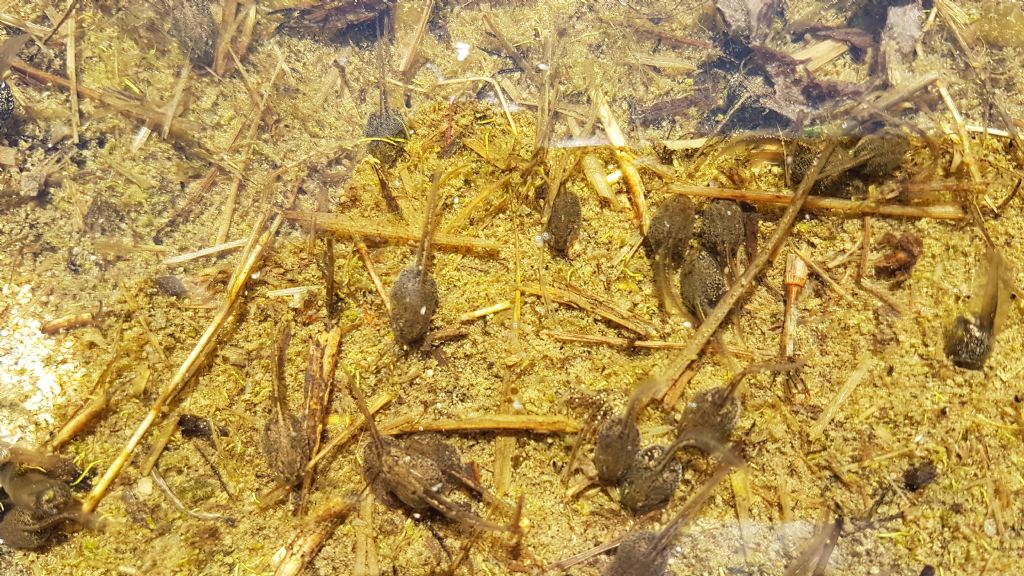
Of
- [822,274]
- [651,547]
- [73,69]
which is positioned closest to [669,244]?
[822,274]

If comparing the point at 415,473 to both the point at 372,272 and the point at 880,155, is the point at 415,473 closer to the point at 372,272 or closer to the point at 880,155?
the point at 372,272

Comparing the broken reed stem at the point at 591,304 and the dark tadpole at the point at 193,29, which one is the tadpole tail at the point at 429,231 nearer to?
the broken reed stem at the point at 591,304

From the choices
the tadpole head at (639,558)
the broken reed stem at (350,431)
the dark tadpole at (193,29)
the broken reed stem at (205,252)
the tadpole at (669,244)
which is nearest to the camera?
the tadpole head at (639,558)

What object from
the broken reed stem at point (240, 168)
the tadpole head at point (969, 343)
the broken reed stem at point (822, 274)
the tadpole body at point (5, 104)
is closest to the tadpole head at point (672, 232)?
the broken reed stem at point (822, 274)

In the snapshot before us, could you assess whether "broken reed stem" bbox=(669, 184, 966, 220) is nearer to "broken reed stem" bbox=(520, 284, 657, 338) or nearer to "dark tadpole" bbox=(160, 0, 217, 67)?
"broken reed stem" bbox=(520, 284, 657, 338)

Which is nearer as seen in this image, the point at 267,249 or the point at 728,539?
the point at 728,539

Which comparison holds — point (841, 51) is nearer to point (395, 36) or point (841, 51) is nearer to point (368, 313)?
point (395, 36)

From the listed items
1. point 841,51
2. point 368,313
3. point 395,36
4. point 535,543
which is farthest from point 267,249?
point 841,51
